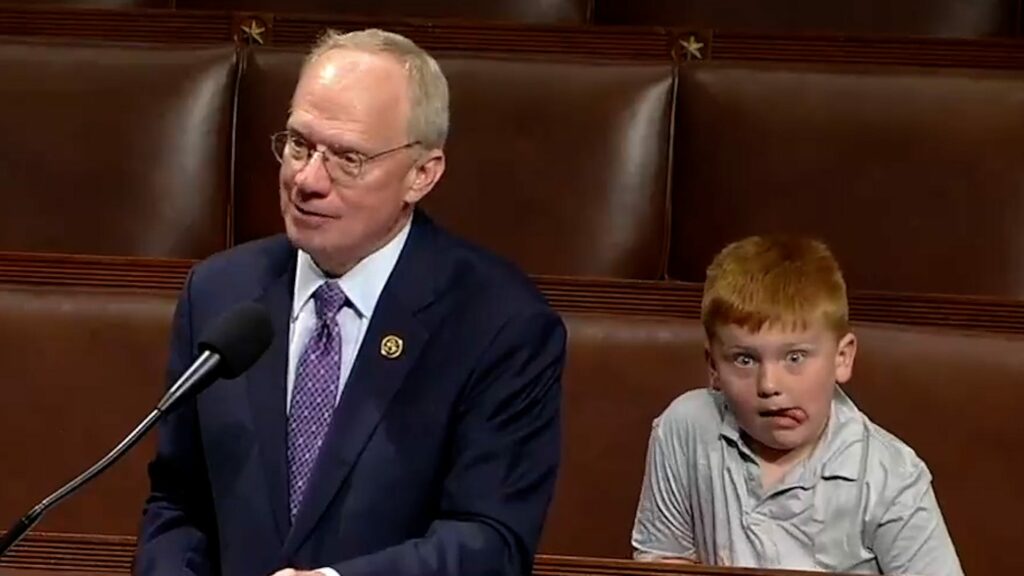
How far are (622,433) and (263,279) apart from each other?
0.24 meters

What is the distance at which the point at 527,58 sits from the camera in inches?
35.9

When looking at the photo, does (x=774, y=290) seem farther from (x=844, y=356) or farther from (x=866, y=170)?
(x=866, y=170)

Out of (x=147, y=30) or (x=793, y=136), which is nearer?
(x=793, y=136)

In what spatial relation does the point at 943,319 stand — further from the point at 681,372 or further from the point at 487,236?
the point at 487,236

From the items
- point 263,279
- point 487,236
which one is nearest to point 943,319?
point 487,236

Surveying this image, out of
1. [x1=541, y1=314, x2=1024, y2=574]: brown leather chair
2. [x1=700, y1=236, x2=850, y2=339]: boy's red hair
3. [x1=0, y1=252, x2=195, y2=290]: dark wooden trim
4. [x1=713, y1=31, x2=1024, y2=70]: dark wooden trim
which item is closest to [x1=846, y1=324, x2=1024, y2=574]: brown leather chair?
[x1=541, y1=314, x2=1024, y2=574]: brown leather chair

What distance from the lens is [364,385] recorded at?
1.96ft

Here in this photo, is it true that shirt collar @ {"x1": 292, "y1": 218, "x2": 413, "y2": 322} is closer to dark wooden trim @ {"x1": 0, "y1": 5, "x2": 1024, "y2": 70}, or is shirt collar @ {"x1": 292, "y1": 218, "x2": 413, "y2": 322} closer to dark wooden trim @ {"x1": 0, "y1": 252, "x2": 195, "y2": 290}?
dark wooden trim @ {"x1": 0, "y1": 252, "x2": 195, "y2": 290}

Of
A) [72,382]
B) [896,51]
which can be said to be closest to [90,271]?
[72,382]

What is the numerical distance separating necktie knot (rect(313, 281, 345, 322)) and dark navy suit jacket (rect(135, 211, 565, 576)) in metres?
0.01

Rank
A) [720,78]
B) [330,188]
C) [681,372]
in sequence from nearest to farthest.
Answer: [330,188] → [681,372] → [720,78]

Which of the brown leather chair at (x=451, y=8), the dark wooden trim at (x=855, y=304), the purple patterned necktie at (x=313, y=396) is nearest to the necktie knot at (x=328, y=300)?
the purple patterned necktie at (x=313, y=396)

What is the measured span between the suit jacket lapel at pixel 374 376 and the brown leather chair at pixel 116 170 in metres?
0.31

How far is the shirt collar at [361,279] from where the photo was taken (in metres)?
0.61
